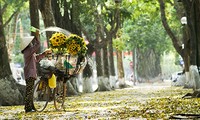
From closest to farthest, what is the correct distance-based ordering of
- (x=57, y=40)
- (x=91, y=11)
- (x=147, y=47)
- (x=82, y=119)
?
(x=82, y=119), (x=57, y=40), (x=91, y=11), (x=147, y=47)

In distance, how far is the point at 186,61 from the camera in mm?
29000

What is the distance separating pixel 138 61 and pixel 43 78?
43.5 m

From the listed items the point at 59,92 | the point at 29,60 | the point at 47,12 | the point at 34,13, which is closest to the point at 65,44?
the point at 29,60

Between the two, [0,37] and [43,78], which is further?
[0,37]

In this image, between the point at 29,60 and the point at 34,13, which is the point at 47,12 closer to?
the point at 34,13

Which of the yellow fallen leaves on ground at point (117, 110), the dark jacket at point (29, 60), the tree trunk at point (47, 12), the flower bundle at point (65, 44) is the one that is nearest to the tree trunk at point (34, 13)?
the tree trunk at point (47, 12)

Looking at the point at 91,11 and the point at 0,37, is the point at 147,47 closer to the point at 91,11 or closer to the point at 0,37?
the point at 91,11

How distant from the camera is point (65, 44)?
43.0 feet

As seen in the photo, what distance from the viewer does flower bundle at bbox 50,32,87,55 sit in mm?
12953

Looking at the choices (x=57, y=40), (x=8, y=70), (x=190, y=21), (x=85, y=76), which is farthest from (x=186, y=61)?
(x=57, y=40)

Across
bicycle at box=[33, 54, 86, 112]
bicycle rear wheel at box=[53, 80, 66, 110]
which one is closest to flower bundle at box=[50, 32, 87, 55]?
bicycle at box=[33, 54, 86, 112]

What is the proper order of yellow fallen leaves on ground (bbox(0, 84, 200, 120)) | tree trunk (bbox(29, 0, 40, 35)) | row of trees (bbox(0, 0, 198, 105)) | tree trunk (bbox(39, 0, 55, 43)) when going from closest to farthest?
yellow fallen leaves on ground (bbox(0, 84, 200, 120))
tree trunk (bbox(29, 0, 40, 35))
row of trees (bbox(0, 0, 198, 105))
tree trunk (bbox(39, 0, 55, 43))

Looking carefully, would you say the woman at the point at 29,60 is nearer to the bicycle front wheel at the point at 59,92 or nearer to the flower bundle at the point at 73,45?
the flower bundle at the point at 73,45

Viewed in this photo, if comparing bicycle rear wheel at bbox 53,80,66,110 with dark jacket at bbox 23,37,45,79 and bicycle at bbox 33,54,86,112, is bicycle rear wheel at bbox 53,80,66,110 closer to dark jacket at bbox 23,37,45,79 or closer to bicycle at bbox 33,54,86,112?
bicycle at bbox 33,54,86,112
